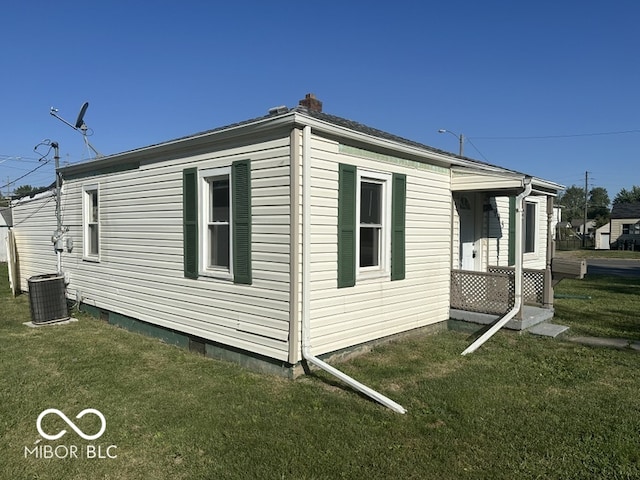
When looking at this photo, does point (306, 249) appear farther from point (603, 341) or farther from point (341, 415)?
point (603, 341)

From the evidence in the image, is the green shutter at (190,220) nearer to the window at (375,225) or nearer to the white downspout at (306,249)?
the white downspout at (306,249)

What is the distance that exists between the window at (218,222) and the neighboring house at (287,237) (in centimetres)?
2

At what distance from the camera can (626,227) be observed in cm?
4325

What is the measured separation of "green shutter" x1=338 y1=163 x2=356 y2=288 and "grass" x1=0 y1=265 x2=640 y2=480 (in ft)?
3.89

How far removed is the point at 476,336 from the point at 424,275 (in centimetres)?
135

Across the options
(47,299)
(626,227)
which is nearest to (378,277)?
(47,299)

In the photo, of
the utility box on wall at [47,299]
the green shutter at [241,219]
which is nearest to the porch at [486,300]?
the green shutter at [241,219]

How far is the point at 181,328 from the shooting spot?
272 inches

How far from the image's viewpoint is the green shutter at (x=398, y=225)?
22.0 feet

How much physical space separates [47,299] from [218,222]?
4.64 metres

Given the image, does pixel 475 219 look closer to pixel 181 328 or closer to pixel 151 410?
pixel 181 328

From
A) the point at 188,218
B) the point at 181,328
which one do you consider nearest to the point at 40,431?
the point at 181,328

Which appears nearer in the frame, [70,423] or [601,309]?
[70,423]

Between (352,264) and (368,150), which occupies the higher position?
(368,150)
